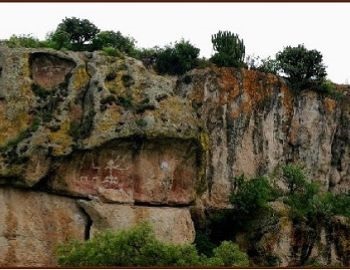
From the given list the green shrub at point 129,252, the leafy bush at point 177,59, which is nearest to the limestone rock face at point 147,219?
the green shrub at point 129,252

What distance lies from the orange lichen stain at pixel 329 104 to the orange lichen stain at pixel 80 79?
57.7 feet

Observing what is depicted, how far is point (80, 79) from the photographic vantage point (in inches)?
1245

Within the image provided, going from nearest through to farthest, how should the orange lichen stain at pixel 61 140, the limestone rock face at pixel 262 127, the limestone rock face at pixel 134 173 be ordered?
the orange lichen stain at pixel 61 140
the limestone rock face at pixel 134 173
the limestone rock face at pixel 262 127

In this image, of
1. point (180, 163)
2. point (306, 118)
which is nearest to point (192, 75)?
point (306, 118)

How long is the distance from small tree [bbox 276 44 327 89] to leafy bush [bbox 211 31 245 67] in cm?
265

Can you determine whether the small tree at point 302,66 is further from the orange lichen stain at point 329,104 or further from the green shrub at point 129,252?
the green shrub at point 129,252

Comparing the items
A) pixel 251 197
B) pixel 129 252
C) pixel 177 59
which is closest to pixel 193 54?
pixel 177 59

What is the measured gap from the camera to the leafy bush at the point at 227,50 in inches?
1661

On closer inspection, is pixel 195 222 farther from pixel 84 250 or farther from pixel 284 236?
pixel 84 250

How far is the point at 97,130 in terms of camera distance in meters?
30.3

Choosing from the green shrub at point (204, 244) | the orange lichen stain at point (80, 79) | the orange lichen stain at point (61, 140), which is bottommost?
the green shrub at point (204, 244)

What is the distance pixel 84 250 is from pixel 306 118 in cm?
2239

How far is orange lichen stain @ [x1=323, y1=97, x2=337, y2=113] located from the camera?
44.6 meters

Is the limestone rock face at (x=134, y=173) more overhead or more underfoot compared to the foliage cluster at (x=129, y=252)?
more overhead
